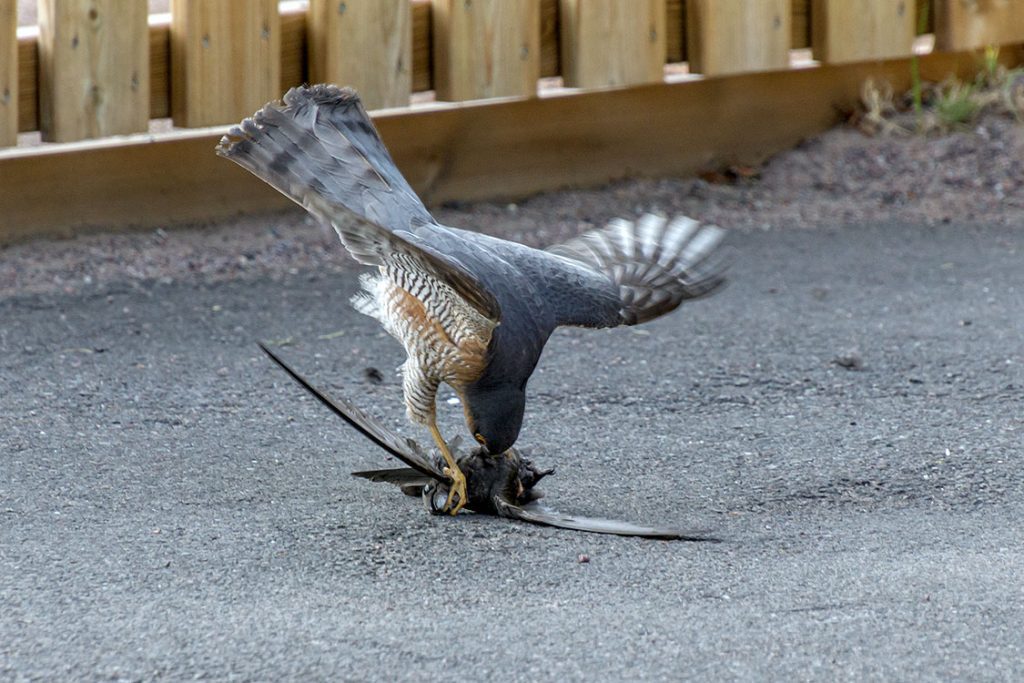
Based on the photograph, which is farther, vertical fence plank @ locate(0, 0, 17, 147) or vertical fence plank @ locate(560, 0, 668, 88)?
vertical fence plank @ locate(560, 0, 668, 88)

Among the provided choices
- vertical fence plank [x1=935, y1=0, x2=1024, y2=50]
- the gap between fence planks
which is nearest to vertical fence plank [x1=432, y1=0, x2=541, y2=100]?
the gap between fence planks

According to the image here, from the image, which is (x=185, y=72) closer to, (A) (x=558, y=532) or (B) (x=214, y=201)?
(B) (x=214, y=201)

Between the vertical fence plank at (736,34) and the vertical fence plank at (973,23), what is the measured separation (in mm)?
1014

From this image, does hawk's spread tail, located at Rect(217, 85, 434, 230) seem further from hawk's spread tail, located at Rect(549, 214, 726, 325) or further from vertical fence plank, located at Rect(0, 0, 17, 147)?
vertical fence plank, located at Rect(0, 0, 17, 147)

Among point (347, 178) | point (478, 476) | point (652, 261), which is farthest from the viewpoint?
point (652, 261)

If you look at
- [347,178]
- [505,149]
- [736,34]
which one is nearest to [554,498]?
[347,178]

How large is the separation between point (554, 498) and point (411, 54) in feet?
9.23

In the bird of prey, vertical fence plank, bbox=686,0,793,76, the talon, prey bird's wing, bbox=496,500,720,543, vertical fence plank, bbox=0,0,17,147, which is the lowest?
prey bird's wing, bbox=496,500,720,543

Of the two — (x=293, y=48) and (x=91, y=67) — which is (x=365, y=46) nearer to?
(x=293, y=48)

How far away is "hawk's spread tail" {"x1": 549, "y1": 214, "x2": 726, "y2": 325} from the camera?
417 centimetres

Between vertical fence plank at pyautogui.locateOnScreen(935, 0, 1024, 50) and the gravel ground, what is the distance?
3.97 feet

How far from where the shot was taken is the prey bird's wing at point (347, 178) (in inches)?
133

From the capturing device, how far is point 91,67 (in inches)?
214

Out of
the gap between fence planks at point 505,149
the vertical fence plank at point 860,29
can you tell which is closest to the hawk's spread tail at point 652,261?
the gap between fence planks at point 505,149
